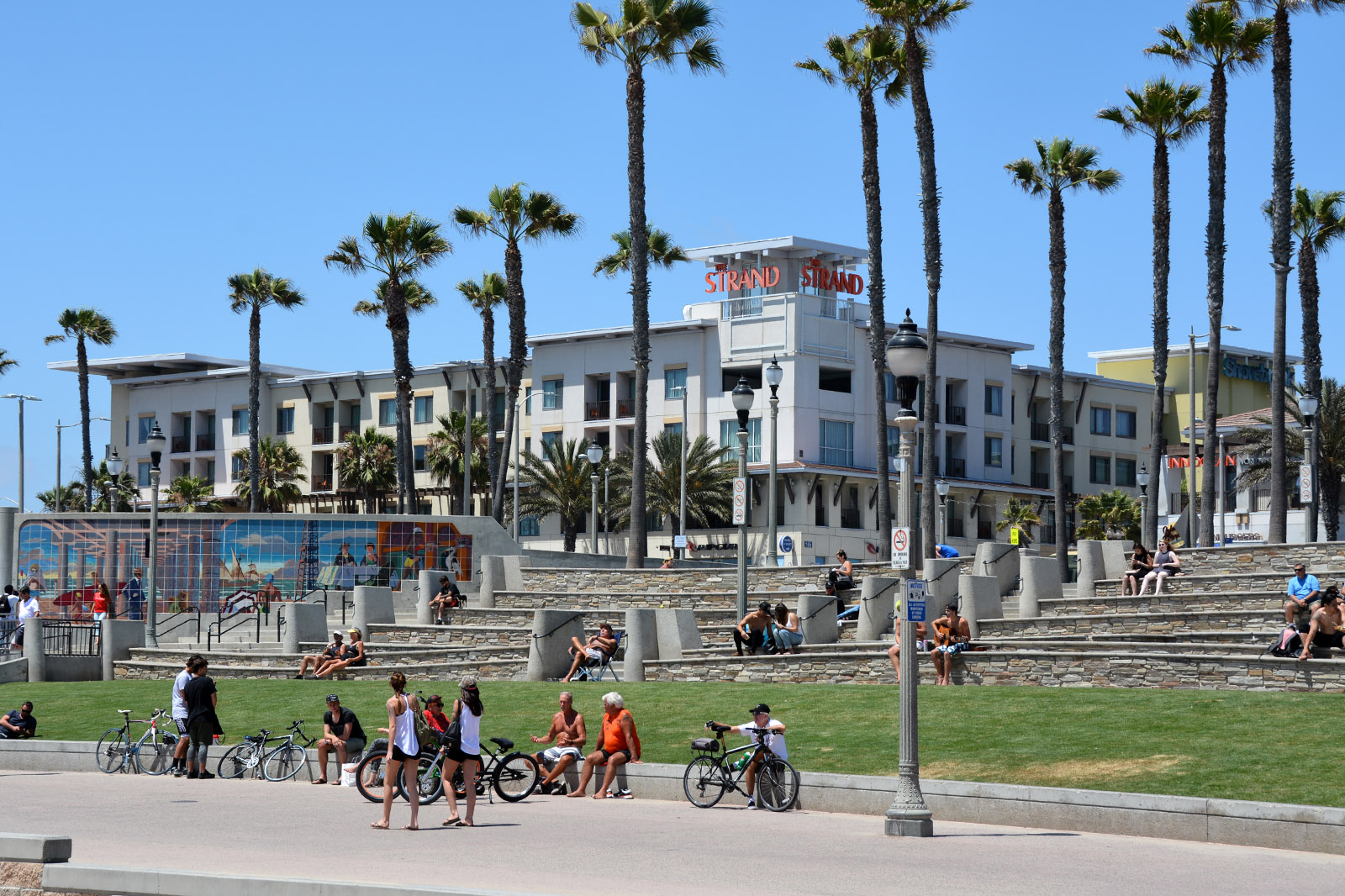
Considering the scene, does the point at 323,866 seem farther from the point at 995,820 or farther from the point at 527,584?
the point at 527,584

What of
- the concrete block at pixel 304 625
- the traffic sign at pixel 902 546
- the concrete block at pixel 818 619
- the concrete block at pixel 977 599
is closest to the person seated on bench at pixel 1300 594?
A: the concrete block at pixel 977 599

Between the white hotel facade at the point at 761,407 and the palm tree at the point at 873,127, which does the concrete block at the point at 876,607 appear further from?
the white hotel facade at the point at 761,407

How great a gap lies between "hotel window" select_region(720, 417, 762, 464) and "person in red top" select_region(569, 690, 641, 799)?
55936 millimetres

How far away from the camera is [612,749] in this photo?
1998 cm

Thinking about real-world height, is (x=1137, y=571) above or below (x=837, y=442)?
below

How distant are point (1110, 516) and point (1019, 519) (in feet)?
14.1

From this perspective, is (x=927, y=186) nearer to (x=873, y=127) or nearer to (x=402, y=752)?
(x=873, y=127)

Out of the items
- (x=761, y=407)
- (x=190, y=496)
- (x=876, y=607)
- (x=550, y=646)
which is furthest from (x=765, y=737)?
(x=190, y=496)

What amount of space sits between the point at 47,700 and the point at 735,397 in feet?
45.8

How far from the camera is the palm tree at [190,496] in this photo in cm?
8862

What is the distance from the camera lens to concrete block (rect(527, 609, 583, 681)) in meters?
29.7

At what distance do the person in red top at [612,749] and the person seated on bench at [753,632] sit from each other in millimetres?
8225

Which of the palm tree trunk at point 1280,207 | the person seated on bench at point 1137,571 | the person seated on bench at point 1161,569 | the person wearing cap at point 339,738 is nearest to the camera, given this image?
the person wearing cap at point 339,738

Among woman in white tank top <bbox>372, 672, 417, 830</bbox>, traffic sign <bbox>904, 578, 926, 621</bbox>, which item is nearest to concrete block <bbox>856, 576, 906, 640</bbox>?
traffic sign <bbox>904, 578, 926, 621</bbox>
